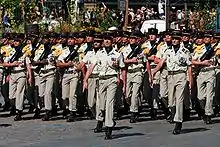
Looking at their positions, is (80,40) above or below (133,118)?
above

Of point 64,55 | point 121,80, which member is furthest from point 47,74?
point 121,80

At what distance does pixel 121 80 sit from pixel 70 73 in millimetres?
2613

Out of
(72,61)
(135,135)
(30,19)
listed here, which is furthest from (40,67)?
(30,19)

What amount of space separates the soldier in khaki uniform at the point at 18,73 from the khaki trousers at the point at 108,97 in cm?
345

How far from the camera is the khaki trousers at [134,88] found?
680 inches

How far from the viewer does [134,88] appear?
17359 millimetres

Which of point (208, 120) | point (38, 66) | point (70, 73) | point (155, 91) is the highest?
point (38, 66)

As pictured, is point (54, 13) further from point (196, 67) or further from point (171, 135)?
point (171, 135)

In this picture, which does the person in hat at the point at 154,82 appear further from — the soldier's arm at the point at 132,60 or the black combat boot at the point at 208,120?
the black combat boot at the point at 208,120

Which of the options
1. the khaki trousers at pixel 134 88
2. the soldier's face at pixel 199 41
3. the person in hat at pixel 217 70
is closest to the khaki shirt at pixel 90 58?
the khaki trousers at pixel 134 88

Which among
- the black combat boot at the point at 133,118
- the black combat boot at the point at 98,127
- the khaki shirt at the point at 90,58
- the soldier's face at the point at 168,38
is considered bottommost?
the black combat boot at the point at 133,118

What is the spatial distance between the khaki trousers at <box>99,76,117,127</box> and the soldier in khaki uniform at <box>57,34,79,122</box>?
2918 millimetres

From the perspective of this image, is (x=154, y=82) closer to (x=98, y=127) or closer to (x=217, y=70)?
(x=217, y=70)

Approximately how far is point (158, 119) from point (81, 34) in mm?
2756
